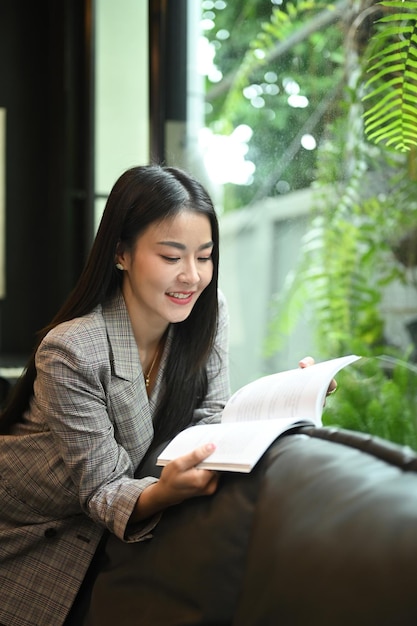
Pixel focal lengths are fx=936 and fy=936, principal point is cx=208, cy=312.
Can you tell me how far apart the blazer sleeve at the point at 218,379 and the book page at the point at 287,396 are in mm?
330

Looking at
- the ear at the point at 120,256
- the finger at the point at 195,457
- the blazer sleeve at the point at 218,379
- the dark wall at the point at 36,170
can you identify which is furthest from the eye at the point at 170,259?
the dark wall at the point at 36,170

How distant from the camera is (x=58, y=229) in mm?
3922

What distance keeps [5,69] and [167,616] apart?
3.20 meters

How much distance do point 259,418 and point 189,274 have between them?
386 millimetres

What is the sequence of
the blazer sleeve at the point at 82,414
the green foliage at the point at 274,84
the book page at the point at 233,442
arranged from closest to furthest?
the book page at the point at 233,442 → the blazer sleeve at the point at 82,414 → the green foliage at the point at 274,84

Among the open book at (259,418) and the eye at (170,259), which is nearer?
the open book at (259,418)

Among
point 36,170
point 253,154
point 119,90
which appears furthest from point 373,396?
point 36,170

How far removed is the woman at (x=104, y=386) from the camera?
1.65 meters

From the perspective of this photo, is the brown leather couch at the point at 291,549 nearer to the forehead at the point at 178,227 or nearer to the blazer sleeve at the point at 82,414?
the blazer sleeve at the point at 82,414

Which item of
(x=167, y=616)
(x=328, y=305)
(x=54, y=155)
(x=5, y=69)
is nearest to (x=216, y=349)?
(x=328, y=305)

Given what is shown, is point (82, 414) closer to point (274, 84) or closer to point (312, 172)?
point (312, 172)

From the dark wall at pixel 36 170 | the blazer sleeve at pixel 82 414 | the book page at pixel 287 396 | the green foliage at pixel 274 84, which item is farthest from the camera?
the dark wall at pixel 36 170

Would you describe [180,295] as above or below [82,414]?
above

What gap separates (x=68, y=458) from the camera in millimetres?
1641
